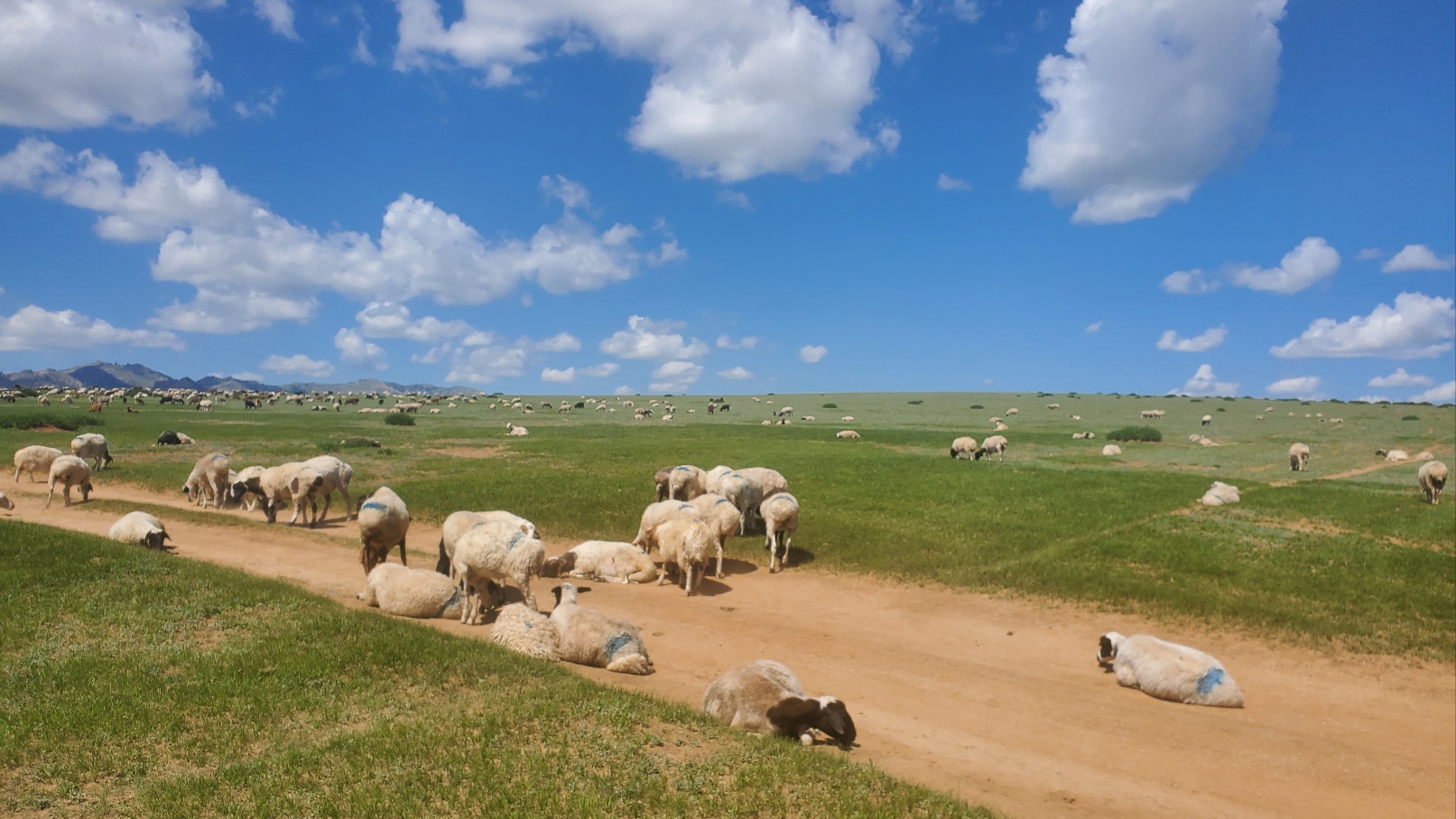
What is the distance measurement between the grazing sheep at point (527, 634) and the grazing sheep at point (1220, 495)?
24607mm

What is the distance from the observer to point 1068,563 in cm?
2095

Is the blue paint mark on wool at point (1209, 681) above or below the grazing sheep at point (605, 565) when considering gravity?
below

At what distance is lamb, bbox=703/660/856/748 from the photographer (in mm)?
9891

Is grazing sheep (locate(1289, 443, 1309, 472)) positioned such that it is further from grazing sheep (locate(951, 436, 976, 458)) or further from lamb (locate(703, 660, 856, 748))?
lamb (locate(703, 660, 856, 748))

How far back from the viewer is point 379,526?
1762cm

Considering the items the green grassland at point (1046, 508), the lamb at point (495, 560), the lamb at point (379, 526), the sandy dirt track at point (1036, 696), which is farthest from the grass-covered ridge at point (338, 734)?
the green grassland at point (1046, 508)

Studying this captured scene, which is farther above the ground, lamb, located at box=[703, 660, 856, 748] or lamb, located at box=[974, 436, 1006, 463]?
lamb, located at box=[974, 436, 1006, 463]

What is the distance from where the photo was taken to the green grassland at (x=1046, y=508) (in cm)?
1873

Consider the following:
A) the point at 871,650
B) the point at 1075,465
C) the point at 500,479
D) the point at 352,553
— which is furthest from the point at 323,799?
the point at 1075,465

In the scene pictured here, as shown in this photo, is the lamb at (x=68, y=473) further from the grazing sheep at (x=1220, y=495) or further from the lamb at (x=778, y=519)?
the grazing sheep at (x=1220, y=495)

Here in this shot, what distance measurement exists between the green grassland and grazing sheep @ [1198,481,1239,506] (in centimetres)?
46

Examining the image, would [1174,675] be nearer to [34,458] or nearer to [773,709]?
[773,709]

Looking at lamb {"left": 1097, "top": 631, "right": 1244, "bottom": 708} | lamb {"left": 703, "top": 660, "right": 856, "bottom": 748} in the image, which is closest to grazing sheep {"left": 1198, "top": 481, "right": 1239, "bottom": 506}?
lamb {"left": 1097, "top": 631, "right": 1244, "bottom": 708}

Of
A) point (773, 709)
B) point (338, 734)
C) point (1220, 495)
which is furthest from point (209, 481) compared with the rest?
point (1220, 495)
